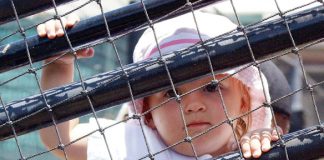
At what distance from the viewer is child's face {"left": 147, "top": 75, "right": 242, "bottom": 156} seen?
112cm

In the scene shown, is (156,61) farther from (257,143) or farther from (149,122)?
(149,122)

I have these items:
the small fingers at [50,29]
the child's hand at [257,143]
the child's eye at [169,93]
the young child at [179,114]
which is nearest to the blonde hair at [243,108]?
the young child at [179,114]

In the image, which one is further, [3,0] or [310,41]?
[3,0]

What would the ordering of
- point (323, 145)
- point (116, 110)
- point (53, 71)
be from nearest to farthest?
1. point (323, 145)
2. point (53, 71)
3. point (116, 110)

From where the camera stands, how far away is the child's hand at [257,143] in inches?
34.3

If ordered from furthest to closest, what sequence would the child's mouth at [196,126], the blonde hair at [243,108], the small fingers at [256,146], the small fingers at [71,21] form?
the blonde hair at [243,108] → the child's mouth at [196,126] → the small fingers at [71,21] → the small fingers at [256,146]

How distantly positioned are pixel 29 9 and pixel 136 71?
0.16 meters

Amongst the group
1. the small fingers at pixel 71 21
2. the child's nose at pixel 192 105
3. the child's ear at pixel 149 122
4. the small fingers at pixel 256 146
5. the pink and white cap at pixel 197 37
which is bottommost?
the small fingers at pixel 256 146

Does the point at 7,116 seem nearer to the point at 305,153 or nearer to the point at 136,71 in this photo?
the point at 136,71

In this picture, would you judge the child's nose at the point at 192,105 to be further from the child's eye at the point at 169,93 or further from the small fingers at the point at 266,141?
the small fingers at the point at 266,141

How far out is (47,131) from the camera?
1.20m

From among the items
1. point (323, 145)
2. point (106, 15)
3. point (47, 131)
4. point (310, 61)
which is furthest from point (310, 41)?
point (310, 61)

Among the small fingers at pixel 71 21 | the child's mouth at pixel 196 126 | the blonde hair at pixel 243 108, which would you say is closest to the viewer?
the small fingers at pixel 71 21

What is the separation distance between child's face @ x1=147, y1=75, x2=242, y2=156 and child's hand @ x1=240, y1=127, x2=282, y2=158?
0.15 metres
